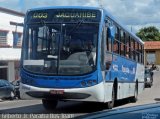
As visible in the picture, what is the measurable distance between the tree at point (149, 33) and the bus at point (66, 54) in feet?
317

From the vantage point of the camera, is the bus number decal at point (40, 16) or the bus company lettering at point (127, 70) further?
the bus company lettering at point (127, 70)

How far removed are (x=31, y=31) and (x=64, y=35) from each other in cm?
118

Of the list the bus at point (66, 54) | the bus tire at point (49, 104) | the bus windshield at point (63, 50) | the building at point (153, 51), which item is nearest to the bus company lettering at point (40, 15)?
the bus at point (66, 54)

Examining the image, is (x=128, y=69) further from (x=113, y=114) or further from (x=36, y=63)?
(x=113, y=114)

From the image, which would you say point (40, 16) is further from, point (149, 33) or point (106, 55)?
point (149, 33)

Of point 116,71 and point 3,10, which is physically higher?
point 3,10

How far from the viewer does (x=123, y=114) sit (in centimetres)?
392

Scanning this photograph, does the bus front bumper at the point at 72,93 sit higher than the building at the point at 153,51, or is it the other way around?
the building at the point at 153,51

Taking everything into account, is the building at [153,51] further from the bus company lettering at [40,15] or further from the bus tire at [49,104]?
the bus company lettering at [40,15]

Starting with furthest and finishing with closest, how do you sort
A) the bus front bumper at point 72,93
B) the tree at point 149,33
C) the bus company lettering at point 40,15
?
the tree at point 149,33, the bus company lettering at point 40,15, the bus front bumper at point 72,93

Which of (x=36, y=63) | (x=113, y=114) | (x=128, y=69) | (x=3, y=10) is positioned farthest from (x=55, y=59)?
(x=3, y=10)

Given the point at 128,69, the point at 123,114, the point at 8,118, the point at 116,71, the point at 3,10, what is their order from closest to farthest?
1. the point at 123,114
2. the point at 8,118
3. the point at 116,71
4. the point at 128,69
5. the point at 3,10

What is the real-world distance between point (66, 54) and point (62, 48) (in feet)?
0.77

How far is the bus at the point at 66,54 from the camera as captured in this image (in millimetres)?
14328
